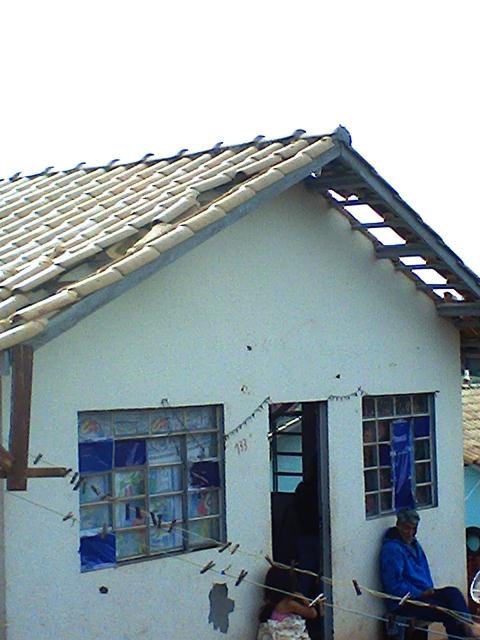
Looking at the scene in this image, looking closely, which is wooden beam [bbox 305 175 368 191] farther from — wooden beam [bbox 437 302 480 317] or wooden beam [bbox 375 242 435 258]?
wooden beam [bbox 437 302 480 317]

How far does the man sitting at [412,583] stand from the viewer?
35.4ft

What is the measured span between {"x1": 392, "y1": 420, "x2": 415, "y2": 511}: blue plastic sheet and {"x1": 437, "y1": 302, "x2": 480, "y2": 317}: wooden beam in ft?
3.66

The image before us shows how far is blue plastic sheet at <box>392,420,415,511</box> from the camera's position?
11570 millimetres

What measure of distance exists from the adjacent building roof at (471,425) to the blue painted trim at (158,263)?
6808 mm

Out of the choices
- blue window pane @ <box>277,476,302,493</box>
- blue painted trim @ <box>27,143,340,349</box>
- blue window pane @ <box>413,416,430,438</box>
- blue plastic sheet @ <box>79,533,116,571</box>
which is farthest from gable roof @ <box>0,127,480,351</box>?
blue window pane @ <box>277,476,302,493</box>

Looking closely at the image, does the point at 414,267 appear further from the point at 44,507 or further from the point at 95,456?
the point at 44,507

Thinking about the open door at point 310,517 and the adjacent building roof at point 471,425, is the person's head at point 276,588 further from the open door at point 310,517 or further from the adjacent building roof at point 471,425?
the adjacent building roof at point 471,425

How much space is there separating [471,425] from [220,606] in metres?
8.21

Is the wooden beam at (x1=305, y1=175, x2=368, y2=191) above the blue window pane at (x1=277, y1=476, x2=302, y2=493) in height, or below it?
above

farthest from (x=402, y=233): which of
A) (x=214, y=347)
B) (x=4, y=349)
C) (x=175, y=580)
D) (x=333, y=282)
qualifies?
(x=4, y=349)

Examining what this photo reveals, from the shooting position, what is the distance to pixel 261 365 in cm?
1005

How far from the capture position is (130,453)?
8969 mm

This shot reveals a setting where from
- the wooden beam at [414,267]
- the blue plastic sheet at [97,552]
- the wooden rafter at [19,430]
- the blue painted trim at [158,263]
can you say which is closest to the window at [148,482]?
the blue plastic sheet at [97,552]

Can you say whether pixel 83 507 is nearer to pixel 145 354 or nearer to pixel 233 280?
pixel 145 354
